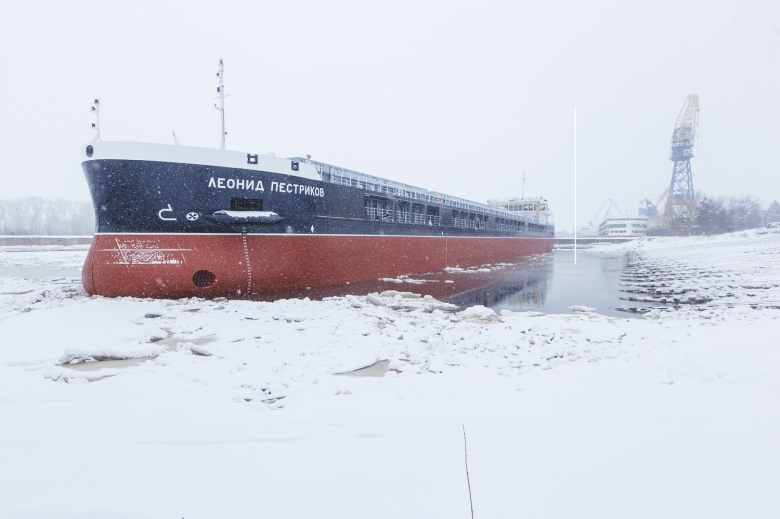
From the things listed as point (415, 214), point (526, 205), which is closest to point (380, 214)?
point (415, 214)

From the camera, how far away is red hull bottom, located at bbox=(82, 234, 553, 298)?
10289mm

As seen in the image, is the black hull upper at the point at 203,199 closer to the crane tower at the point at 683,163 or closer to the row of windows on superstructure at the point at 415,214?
the row of windows on superstructure at the point at 415,214

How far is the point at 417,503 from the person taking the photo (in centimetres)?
233

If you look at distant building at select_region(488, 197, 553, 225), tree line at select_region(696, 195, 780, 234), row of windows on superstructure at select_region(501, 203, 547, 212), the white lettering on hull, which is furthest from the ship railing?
tree line at select_region(696, 195, 780, 234)

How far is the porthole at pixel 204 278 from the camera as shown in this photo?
429 inches

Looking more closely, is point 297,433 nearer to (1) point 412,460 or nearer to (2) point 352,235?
(1) point 412,460

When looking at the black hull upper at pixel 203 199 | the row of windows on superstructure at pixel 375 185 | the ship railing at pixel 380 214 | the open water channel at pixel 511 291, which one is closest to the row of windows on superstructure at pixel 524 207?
the row of windows on superstructure at pixel 375 185

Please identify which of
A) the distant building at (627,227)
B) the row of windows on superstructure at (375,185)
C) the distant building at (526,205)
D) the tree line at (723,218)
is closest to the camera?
the row of windows on superstructure at (375,185)

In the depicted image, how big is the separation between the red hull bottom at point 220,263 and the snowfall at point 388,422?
3363mm

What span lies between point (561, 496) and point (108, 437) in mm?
3302

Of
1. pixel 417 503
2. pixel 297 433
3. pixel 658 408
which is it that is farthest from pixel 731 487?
pixel 297 433

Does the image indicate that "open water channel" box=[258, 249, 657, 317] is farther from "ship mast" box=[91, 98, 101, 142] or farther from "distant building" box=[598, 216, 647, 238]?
"distant building" box=[598, 216, 647, 238]

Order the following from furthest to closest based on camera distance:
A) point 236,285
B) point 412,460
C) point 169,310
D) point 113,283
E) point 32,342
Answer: point 236,285 < point 113,283 < point 169,310 < point 32,342 < point 412,460

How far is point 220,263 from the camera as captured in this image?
36.3 feet
